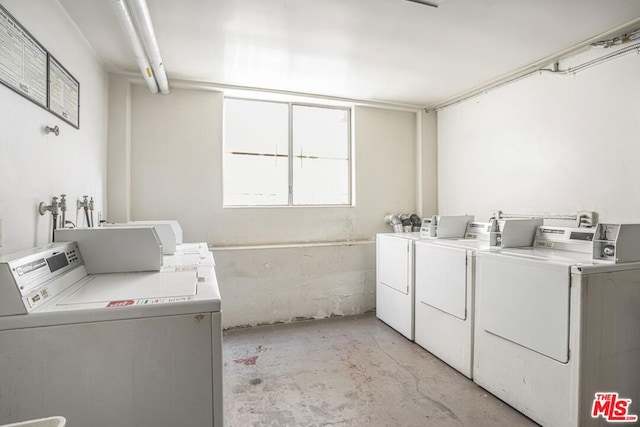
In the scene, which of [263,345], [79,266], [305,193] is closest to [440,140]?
[305,193]

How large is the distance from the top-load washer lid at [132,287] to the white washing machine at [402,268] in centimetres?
212

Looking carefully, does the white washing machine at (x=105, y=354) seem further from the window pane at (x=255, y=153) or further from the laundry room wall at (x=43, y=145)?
the window pane at (x=255, y=153)

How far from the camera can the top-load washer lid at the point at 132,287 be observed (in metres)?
1.23

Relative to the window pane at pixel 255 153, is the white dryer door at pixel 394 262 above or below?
below

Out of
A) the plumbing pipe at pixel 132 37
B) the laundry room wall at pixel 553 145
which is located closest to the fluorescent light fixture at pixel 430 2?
the laundry room wall at pixel 553 145

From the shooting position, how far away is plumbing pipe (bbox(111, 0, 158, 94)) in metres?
1.83

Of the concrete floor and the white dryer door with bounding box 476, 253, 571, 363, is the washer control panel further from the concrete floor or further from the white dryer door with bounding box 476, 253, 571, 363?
the white dryer door with bounding box 476, 253, 571, 363

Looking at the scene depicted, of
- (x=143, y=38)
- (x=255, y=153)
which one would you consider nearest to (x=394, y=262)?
(x=255, y=153)

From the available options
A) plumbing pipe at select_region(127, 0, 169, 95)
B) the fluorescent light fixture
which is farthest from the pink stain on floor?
the fluorescent light fixture

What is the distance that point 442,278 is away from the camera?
2.67 m

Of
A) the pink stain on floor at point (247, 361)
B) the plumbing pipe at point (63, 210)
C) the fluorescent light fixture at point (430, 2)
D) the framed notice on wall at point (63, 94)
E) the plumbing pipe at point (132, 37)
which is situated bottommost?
the pink stain on floor at point (247, 361)

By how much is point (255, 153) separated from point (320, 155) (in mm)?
784

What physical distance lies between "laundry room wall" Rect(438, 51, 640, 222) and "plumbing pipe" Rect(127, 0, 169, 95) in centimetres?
313

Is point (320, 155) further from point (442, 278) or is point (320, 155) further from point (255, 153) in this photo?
point (442, 278)
